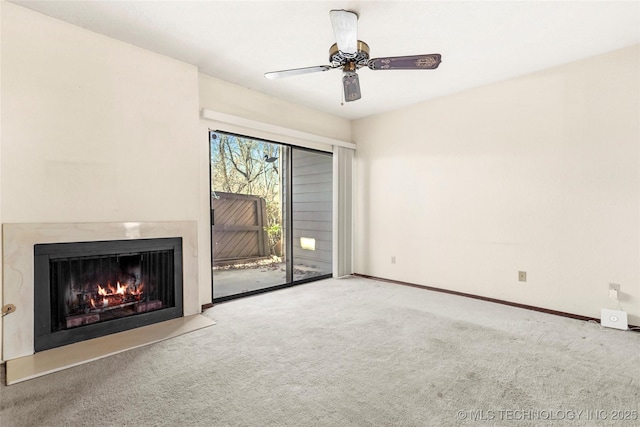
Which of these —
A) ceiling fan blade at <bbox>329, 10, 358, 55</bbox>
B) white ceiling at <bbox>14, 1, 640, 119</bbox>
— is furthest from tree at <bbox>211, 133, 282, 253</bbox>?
ceiling fan blade at <bbox>329, 10, 358, 55</bbox>

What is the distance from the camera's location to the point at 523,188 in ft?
11.8

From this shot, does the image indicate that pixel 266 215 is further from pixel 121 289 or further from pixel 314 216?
pixel 121 289

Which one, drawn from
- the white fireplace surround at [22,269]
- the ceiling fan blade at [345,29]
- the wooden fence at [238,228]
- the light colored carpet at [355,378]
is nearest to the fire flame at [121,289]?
the white fireplace surround at [22,269]

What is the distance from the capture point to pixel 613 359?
2.32 m

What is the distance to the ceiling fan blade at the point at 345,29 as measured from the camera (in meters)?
1.95

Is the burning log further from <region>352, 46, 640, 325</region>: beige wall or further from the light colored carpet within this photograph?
<region>352, 46, 640, 325</region>: beige wall

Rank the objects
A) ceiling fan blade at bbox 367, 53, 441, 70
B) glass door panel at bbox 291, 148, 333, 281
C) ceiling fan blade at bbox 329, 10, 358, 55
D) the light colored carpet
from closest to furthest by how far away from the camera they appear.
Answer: the light colored carpet < ceiling fan blade at bbox 329, 10, 358, 55 < ceiling fan blade at bbox 367, 53, 441, 70 < glass door panel at bbox 291, 148, 333, 281

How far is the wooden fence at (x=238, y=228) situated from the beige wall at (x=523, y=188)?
186 centimetres

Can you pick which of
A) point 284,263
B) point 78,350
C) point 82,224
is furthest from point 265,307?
point 82,224

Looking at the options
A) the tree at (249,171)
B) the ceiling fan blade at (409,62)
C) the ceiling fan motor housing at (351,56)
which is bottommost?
the tree at (249,171)

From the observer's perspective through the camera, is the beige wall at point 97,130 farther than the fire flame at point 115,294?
No

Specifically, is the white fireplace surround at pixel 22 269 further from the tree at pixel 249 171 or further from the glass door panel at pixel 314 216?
the glass door panel at pixel 314 216

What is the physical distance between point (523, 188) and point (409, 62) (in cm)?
223

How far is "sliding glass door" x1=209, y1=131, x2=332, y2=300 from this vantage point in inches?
159
